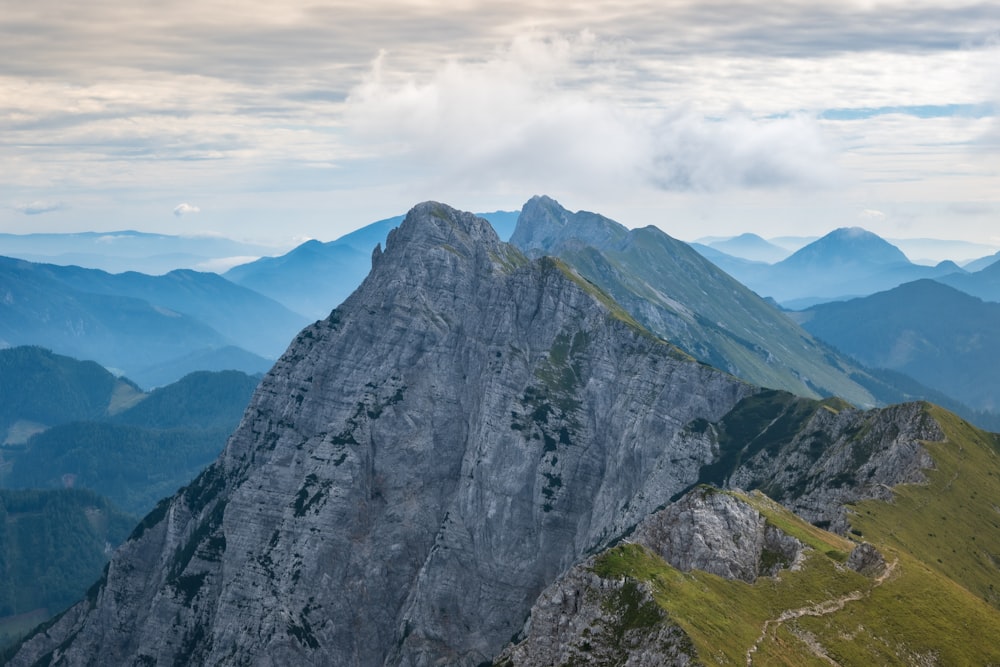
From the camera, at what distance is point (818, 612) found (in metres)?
127

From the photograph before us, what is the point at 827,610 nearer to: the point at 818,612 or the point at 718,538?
the point at 818,612

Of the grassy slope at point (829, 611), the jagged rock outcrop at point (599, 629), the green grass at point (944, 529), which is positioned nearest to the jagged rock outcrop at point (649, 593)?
the jagged rock outcrop at point (599, 629)

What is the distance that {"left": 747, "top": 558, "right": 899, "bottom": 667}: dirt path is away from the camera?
387ft

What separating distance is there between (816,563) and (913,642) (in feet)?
52.9

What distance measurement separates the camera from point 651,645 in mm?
107500

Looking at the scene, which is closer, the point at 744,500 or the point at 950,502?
the point at 744,500

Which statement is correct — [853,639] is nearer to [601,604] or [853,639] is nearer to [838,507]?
[601,604]

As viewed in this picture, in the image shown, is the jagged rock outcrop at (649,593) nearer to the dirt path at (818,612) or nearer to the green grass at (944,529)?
the dirt path at (818,612)

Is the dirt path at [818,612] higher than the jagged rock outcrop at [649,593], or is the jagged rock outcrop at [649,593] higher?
the jagged rock outcrop at [649,593]

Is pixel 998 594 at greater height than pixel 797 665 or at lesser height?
lesser

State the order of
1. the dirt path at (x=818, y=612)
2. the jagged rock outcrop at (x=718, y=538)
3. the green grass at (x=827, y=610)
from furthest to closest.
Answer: the jagged rock outcrop at (x=718, y=538)
the dirt path at (x=818, y=612)
the green grass at (x=827, y=610)

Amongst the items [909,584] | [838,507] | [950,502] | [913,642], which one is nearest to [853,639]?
[913,642]

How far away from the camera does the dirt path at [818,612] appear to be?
117981 millimetres

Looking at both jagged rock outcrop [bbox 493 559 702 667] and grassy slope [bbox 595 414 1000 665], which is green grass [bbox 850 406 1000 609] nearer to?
grassy slope [bbox 595 414 1000 665]
